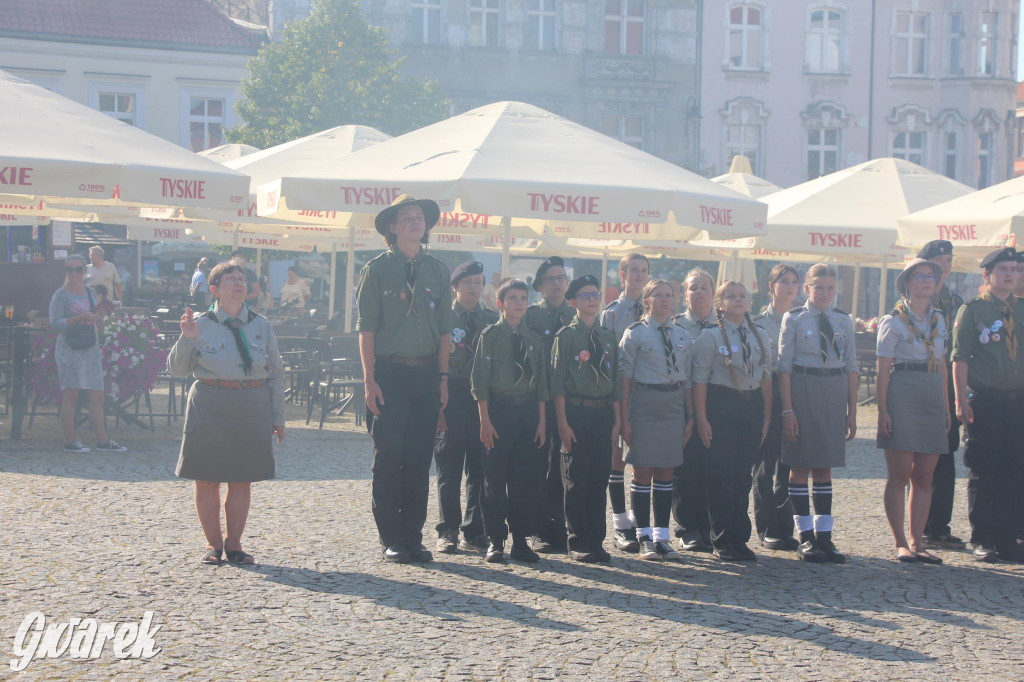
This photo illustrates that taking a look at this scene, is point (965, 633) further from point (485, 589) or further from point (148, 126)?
point (148, 126)

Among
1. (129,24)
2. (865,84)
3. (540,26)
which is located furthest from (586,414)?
(865,84)

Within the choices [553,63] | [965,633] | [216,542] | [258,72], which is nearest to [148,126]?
[258,72]

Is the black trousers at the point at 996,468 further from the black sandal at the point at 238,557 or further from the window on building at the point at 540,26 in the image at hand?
the window on building at the point at 540,26

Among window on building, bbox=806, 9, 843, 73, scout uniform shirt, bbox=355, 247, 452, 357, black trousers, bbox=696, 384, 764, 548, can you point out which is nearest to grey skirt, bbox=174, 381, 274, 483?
scout uniform shirt, bbox=355, 247, 452, 357

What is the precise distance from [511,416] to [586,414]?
444 millimetres

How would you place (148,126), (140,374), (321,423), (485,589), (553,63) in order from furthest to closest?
(553,63) → (148,126) → (321,423) → (140,374) → (485,589)

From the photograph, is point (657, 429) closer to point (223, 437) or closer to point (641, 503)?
point (641, 503)

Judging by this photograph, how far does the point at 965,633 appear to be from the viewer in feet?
19.3

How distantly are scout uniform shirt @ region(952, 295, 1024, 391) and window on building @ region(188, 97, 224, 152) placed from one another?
31.8 m

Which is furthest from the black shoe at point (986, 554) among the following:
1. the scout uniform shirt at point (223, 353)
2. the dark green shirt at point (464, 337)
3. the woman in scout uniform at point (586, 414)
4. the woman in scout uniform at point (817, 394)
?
the scout uniform shirt at point (223, 353)

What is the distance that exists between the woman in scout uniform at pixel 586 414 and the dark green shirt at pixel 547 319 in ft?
0.57

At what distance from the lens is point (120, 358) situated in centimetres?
1198

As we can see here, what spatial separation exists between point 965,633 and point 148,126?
34121 mm

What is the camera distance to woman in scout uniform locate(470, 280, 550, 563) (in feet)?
23.7
